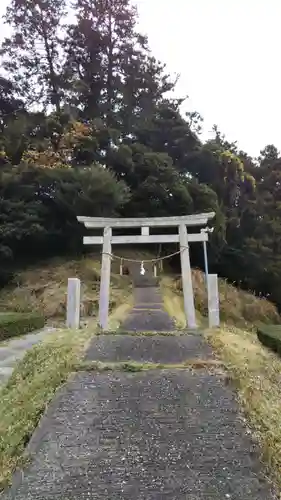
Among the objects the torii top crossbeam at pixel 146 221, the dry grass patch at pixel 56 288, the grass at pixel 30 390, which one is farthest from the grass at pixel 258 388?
the dry grass patch at pixel 56 288

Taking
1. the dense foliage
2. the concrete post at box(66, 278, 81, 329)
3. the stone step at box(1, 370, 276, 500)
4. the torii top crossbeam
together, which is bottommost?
the stone step at box(1, 370, 276, 500)

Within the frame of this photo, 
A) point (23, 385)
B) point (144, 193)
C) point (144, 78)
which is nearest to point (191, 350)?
point (23, 385)

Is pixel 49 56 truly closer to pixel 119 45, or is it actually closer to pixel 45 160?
pixel 119 45

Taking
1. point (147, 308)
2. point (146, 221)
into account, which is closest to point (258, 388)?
point (146, 221)

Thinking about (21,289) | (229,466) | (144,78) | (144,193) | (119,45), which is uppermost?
(119,45)

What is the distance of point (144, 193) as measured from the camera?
15.9 metres

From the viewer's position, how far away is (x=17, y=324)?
815cm

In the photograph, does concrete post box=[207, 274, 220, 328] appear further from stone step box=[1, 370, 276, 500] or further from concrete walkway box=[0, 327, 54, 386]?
stone step box=[1, 370, 276, 500]

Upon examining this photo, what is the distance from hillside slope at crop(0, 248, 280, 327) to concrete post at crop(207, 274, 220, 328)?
8.97ft

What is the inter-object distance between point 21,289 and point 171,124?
971 cm

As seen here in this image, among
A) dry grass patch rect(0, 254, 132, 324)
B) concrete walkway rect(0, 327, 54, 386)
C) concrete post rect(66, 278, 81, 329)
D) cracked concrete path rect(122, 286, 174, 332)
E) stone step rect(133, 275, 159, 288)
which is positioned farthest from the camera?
stone step rect(133, 275, 159, 288)

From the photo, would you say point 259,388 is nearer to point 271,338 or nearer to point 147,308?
point 271,338

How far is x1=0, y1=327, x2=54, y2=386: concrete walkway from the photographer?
5.29m

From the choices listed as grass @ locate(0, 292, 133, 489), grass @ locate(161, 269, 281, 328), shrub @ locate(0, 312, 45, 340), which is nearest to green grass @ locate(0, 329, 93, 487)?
grass @ locate(0, 292, 133, 489)
